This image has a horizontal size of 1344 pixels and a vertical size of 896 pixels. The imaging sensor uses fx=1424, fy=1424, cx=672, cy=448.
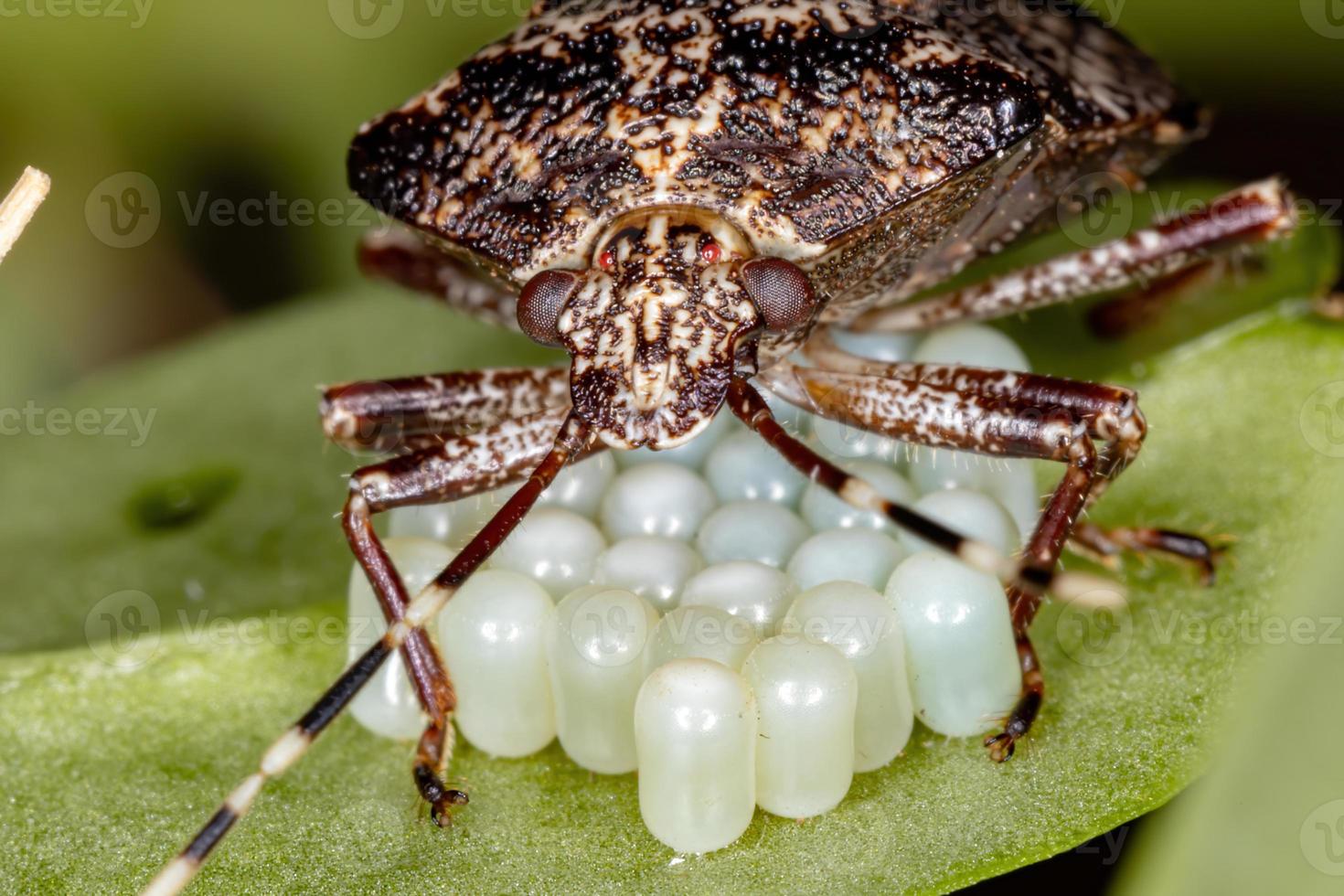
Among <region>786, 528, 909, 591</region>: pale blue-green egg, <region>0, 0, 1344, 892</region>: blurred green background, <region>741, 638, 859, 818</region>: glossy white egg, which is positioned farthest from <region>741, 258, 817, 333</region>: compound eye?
<region>0, 0, 1344, 892</region>: blurred green background

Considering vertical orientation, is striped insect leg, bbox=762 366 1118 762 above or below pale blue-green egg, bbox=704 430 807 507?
above

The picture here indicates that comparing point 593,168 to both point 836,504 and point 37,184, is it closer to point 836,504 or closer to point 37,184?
point 836,504

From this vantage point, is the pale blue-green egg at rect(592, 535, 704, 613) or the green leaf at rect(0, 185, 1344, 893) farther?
the pale blue-green egg at rect(592, 535, 704, 613)

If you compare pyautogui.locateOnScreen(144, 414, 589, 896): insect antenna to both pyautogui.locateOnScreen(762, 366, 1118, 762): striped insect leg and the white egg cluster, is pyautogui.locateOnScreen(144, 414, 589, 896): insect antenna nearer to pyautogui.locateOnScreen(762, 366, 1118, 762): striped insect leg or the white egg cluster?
the white egg cluster

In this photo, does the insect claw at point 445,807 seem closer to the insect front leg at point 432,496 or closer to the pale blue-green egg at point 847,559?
the insect front leg at point 432,496

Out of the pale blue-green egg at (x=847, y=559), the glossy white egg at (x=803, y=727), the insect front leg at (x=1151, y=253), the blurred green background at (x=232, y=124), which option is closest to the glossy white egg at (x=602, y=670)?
the glossy white egg at (x=803, y=727)

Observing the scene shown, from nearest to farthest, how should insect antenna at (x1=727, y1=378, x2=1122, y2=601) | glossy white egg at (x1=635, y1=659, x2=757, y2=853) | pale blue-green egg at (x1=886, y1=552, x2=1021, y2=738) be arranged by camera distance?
insect antenna at (x1=727, y1=378, x2=1122, y2=601)
glossy white egg at (x1=635, y1=659, x2=757, y2=853)
pale blue-green egg at (x1=886, y1=552, x2=1021, y2=738)

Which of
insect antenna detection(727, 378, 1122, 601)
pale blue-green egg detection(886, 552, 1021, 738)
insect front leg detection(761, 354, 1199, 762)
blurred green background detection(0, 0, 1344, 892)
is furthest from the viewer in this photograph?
blurred green background detection(0, 0, 1344, 892)
